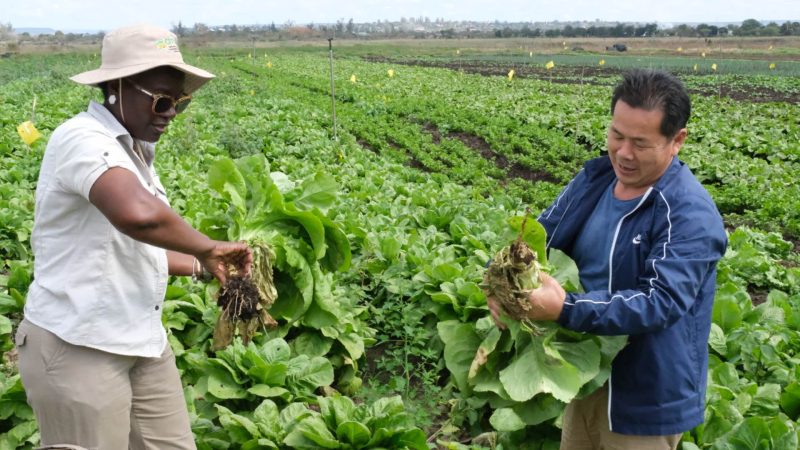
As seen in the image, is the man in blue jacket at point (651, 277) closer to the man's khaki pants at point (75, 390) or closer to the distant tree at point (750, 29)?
the man's khaki pants at point (75, 390)

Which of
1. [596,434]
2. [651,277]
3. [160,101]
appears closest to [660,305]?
[651,277]

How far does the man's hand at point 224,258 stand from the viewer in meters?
2.54

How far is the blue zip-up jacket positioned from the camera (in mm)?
2428

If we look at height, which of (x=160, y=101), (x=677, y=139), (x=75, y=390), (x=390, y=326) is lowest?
(x=390, y=326)

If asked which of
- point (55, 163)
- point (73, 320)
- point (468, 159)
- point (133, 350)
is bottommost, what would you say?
point (468, 159)

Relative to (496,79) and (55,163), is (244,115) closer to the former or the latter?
(55,163)

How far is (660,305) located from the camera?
94.5 inches

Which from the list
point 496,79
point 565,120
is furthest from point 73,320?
point 496,79

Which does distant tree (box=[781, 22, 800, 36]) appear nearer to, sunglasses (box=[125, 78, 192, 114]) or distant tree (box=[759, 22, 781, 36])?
distant tree (box=[759, 22, 781, 36])

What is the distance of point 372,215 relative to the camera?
23.1 ft

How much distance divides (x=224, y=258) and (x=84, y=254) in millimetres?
481

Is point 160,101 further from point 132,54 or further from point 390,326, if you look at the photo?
point 390,326

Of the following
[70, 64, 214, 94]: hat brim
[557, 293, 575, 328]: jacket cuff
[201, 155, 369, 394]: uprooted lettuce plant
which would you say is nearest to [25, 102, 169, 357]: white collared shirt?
[70, 64, 214, 94]: hat brim

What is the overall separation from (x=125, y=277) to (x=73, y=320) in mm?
219
